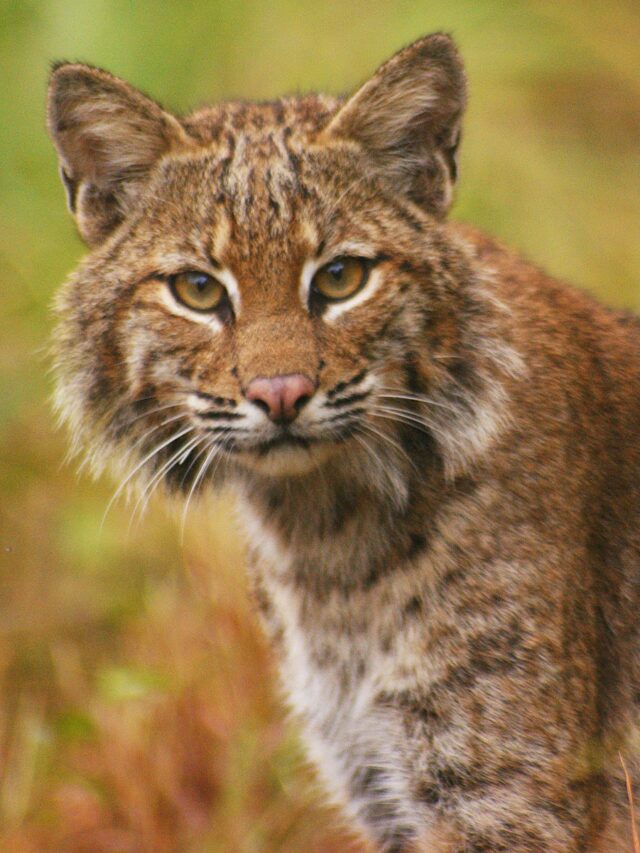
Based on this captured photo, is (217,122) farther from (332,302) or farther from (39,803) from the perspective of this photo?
(39,803)

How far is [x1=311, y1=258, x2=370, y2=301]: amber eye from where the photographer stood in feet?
15.9

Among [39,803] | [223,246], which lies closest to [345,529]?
[223,246]

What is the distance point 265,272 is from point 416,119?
830 mm

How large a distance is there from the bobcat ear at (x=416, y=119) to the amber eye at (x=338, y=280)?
45 centimetres

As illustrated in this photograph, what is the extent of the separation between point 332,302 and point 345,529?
953 millimetres

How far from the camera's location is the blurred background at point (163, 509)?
20.3 ft

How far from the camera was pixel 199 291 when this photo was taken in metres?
4.89

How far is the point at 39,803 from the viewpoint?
20.6ft

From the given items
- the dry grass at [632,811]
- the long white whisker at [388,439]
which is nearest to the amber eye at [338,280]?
the long white whisker at [388,439]

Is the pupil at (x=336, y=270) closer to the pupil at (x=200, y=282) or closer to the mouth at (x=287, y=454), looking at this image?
the pupil at (x=200, y=282)

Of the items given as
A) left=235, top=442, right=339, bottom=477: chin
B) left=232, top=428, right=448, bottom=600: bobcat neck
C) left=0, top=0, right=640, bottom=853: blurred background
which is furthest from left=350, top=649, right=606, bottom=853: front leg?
left=235, top=442, right=339, bottom=477: chin

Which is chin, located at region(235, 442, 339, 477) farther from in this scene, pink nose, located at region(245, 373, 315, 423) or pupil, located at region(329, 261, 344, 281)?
pupil, located at region(329, 261, 344, 281)

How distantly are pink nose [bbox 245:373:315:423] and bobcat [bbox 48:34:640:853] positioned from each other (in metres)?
0.13

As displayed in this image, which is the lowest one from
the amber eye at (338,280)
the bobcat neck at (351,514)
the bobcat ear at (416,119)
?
the bobcat neck at (351,514)
